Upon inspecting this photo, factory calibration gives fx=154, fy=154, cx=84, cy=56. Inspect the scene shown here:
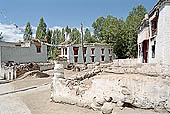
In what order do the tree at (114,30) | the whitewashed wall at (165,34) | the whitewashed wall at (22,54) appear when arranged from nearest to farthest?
the whitewashed wall at (165,34) → the whitewashed wall at (22,54) → the tree at (114,30)

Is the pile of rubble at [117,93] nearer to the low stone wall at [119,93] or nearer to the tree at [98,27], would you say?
the low stone wall at [119,93]

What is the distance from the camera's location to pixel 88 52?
39.8 meters

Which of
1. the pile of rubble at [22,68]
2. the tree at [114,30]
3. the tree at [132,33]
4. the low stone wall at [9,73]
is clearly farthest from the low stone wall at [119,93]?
the tree at [114,30]

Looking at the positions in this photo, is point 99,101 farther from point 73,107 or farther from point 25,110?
point 25,110

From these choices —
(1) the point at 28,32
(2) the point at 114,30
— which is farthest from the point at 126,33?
(1) the point at 28,32

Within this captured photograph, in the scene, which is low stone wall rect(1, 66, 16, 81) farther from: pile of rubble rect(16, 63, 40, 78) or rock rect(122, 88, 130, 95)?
rock rect(122, 88, 130, 95)

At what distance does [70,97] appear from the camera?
9.27 m

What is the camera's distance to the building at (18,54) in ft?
71.2

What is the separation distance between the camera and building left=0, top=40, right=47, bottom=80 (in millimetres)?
21703

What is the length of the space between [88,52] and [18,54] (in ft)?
59.0

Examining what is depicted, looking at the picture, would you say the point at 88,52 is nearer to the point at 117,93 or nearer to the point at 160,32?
the point at 160,32

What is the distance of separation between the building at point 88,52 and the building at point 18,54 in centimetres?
779

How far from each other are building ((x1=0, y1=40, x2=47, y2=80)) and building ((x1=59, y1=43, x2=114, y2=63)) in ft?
25.5

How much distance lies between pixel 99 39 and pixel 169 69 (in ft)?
147
